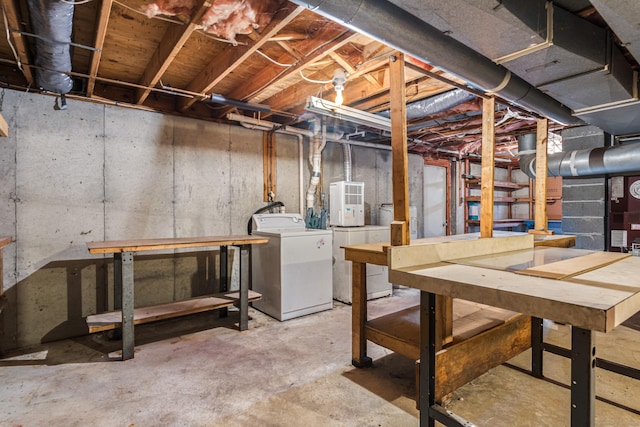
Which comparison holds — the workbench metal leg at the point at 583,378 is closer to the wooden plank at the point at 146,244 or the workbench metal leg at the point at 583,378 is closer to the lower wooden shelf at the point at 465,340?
the lower wooden shelf at the point at 465,340

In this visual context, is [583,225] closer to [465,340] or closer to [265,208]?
[465,340]

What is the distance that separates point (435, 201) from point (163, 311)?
5.19m

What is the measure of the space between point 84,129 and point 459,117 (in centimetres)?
401

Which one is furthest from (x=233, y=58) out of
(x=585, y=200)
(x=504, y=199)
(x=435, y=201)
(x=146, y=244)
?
(x=504, y=199)

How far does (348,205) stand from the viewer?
4312 mm

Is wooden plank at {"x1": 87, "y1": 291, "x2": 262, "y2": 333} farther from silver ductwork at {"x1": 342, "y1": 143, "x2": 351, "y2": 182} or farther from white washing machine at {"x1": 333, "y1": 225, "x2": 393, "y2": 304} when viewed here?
silver ductwork at {"x1": 342, "y1": 143, "x2": 351, "y2": 182}

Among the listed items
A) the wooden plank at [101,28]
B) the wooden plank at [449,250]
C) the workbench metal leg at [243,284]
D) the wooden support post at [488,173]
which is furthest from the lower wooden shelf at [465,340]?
the wooden plank at [101,28]

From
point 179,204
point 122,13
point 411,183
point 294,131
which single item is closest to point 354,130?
point 294,131

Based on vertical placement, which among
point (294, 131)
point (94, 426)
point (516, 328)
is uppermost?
point (294, 131)

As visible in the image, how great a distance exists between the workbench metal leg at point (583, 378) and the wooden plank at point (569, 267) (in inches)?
11.2

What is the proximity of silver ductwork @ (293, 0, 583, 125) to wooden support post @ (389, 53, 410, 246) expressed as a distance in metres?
0.18

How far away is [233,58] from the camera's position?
241cm

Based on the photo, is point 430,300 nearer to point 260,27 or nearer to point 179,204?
point 260,27

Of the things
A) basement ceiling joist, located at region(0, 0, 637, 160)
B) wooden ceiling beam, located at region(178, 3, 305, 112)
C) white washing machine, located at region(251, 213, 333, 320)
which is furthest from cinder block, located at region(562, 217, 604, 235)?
wooden ceiling beam, located at region(178, 3, 305, 112)
